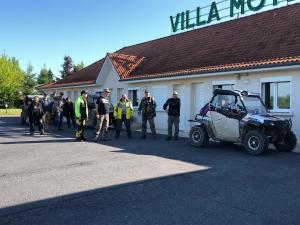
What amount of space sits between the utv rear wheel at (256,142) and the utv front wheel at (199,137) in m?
1.58

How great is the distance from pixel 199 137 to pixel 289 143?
8.80 feet

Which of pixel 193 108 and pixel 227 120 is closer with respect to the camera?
pixel 227 120

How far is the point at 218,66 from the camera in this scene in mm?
16297

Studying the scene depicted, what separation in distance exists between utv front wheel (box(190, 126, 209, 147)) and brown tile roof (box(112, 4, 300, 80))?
3.32m

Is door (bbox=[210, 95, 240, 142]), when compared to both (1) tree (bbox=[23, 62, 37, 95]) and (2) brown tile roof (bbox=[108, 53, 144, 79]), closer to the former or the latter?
(2) brown tile roof (bbox=[108, 53, 144, 79])

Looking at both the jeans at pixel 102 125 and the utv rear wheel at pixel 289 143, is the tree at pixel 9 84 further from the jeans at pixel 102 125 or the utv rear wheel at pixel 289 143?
the utv rear wheel at pixel 289 143

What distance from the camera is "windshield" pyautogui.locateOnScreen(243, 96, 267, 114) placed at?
11.5 meters

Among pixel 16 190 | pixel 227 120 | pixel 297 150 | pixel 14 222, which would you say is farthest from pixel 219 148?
pixel 14 222

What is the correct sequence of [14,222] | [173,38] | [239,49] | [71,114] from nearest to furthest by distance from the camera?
[14,222] < [239,49] < [71,114] < [173,38]

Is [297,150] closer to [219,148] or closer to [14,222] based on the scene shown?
[219,148]

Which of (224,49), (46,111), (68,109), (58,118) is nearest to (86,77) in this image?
(58,118)

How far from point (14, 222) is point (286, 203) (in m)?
3.96

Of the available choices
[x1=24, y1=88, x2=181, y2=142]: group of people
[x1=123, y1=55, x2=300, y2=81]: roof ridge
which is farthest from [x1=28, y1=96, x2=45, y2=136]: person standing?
[x1=123, y1=55, x2=300, y2=81]: roof ridge

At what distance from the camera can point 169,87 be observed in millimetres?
19016
